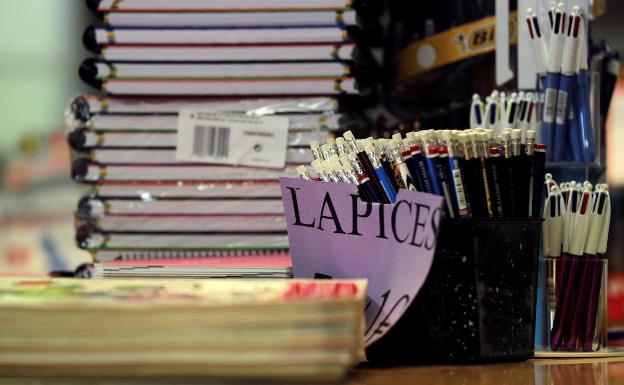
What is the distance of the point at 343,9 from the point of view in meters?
1.34

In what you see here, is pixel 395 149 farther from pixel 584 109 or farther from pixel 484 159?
pixel 584 109

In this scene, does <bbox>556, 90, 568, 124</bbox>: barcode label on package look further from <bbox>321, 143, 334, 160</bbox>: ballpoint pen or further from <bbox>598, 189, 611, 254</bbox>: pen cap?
<bbox>321, 143, 334, 160</bbox>: ballpoint pen

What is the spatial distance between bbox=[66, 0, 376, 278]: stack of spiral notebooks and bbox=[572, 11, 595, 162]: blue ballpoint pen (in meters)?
0.32

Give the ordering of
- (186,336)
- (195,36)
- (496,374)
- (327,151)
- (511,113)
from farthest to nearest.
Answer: (195,36)
(511,113)
(327,151)
(496,374)
(186,336)

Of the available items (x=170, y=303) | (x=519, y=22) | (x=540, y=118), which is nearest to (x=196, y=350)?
(x=170, y=303)

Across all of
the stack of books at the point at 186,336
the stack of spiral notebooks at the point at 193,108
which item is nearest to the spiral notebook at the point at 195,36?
the stack of spiral notebooks at the point at 193,108

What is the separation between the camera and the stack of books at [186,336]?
67 cm

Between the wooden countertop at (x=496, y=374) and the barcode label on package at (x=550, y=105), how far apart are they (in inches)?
14.6

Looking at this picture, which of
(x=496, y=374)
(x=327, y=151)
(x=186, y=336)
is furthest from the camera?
(x=327, y=151)

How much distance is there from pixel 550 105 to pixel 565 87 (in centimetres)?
3

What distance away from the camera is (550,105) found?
1207 mm

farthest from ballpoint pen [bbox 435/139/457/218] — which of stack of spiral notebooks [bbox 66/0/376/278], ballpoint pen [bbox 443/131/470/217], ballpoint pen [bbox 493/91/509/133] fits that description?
stack of spiral notebooks [bbox 66/0/376/278]

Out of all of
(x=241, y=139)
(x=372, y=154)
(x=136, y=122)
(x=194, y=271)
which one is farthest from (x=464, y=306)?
(x=136, y=122)

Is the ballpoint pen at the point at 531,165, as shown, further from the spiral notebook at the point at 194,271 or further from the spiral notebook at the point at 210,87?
the spiral notebook at the point at 210,87
